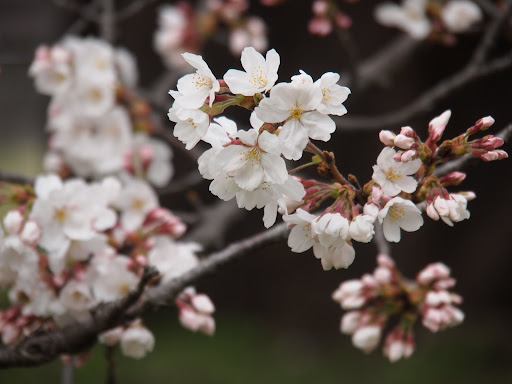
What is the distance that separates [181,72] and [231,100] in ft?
5.89

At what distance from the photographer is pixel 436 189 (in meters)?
0.91

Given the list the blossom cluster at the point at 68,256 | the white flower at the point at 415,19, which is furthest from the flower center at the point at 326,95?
the white flower at the point at 415,19

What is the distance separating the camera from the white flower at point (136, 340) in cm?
131

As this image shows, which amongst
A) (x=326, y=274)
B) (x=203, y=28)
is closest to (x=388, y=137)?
(x=203, y=28)

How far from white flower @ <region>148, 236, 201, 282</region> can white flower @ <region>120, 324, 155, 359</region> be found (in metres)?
0.12

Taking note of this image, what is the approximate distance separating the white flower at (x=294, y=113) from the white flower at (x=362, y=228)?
0.42ft

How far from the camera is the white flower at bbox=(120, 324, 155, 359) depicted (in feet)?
4.30

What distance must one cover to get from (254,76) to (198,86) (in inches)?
3.4

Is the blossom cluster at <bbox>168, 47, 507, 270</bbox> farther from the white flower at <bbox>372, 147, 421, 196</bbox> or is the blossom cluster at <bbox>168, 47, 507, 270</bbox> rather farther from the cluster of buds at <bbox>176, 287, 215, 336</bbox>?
the cluster of buds at <bbox>176, 287, 215, 336</bbox>

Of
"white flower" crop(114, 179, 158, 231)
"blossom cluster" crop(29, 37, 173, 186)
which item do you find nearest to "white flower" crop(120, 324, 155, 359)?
"white flower" crop(114, 179, 158, 231)

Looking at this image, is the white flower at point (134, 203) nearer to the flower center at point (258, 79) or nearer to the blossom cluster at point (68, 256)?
the blossom cluster at point (68, 256)

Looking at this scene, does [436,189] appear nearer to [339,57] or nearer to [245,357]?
[339,57]

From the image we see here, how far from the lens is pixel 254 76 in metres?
0.84

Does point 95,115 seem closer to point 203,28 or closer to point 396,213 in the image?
point 203,28
